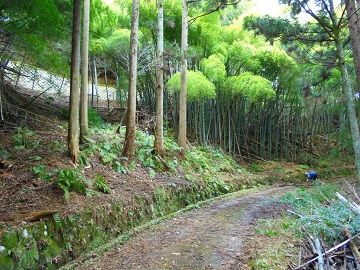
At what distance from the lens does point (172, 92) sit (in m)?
10.8

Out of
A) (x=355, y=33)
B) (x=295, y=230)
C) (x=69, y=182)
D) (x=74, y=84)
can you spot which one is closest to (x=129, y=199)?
(x=69, y=182)

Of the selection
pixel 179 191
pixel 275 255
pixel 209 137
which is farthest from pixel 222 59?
pixel 275 255

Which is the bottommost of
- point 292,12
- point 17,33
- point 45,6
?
point 17,33

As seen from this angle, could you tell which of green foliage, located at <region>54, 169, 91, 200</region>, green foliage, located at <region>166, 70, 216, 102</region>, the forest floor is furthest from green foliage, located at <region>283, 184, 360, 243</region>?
green foliage, located at <region>166, 70, 216, 102</region>

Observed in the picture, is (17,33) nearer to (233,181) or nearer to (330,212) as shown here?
(330,212)

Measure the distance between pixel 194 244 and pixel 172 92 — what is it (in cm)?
711

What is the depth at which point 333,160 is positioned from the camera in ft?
48.9

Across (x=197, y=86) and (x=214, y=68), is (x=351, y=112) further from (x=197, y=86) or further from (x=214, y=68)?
(x=214, y=68)

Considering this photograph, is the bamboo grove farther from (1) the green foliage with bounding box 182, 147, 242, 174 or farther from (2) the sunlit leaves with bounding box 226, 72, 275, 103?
(1) the green foliage with bounding box 182, 147, 242, 174

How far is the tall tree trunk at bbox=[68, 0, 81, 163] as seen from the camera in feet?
16.5

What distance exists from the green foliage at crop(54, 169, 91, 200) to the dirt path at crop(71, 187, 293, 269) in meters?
1.04

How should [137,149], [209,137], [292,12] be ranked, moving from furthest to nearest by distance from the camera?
[209,137] → [137,149] → [292,12]

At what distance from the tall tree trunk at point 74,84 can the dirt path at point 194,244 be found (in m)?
1.89

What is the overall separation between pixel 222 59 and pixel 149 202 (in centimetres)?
607
